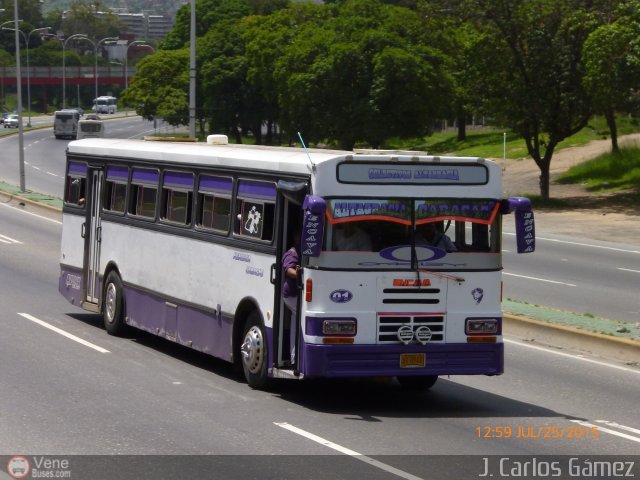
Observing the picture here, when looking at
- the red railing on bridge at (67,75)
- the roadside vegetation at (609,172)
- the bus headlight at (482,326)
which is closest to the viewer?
the bus headlight at (482,326)

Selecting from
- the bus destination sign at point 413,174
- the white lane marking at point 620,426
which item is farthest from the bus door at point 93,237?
the white lane marking at point 620,426

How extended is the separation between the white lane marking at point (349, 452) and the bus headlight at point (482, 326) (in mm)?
2245

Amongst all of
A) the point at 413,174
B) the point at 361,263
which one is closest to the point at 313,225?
the point at 361,263

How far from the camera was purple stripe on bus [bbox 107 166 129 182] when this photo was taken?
1714cm

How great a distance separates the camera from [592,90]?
41.5m

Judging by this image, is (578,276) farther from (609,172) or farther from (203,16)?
(203,16)

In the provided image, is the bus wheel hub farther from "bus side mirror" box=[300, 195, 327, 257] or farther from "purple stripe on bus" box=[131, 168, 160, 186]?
"purple stripe on bus" box=[131, 168, 160, 186]

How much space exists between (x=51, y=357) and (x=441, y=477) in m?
6.82

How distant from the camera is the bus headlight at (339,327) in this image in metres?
12.1

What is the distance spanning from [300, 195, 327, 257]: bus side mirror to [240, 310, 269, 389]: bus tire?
1734 mm

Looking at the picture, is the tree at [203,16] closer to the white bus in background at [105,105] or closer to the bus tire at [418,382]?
the white bus in background at [105,105]

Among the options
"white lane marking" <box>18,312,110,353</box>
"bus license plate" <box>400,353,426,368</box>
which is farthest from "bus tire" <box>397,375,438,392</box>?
"white lane marking" <box>18,312,110,353</box>

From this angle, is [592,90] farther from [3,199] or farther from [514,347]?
[514,347]

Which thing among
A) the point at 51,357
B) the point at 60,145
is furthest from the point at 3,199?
the point at 60,145
